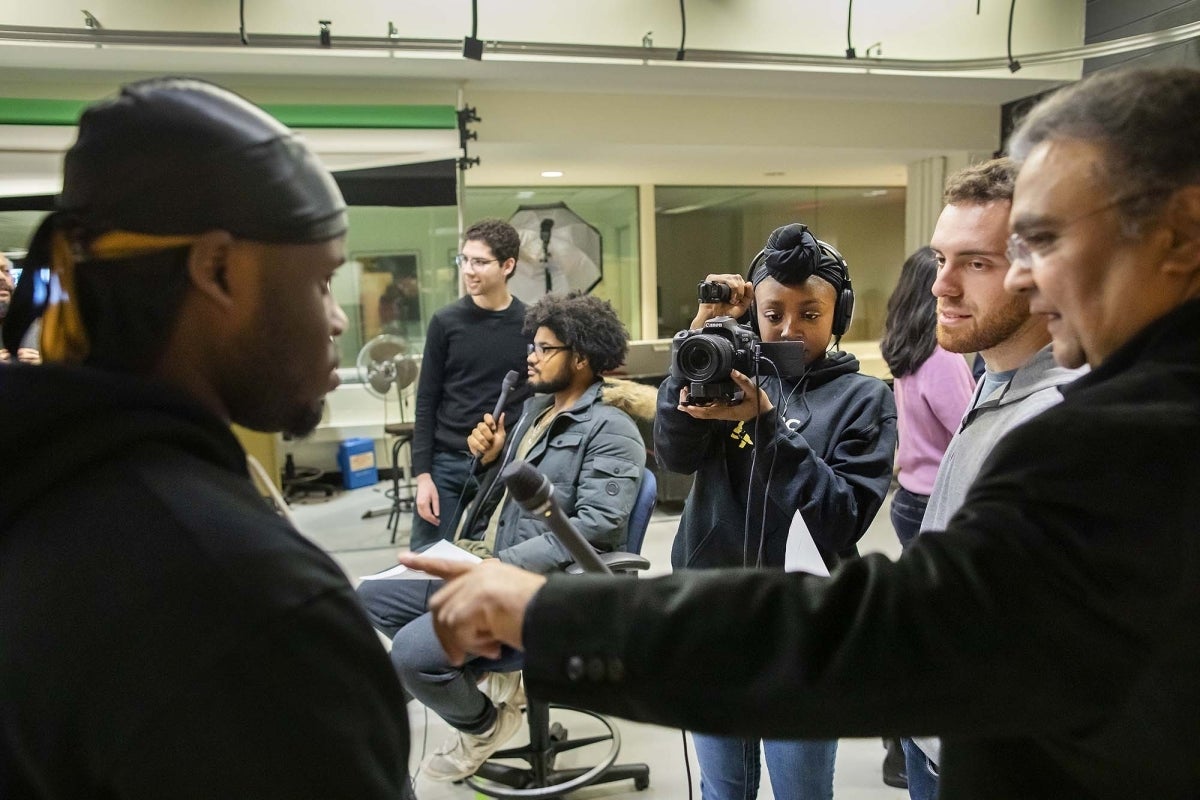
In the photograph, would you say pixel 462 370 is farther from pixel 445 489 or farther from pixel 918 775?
pixel 918 775

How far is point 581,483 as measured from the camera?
213cm

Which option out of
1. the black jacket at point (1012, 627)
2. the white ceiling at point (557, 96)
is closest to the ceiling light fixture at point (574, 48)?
the white ceiling at point (557, 96)

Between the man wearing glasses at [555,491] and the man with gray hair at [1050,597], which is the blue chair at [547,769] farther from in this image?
the man with gray hair at [1050,597]

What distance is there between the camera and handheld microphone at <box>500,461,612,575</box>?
0.86 meters

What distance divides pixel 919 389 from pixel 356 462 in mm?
4240

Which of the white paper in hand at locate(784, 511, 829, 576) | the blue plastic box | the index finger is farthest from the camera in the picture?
the blue plastic box

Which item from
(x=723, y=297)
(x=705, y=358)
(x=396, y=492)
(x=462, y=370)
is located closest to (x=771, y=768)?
(x=705, y=358)

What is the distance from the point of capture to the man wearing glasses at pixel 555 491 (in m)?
1.98

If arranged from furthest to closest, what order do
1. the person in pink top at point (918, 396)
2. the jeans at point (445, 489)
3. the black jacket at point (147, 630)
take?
the jeans at point (445, 489)
the person in pink top at point (918, 396)
the black jacket at point (147, 630)

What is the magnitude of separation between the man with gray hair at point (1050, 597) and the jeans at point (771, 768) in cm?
92

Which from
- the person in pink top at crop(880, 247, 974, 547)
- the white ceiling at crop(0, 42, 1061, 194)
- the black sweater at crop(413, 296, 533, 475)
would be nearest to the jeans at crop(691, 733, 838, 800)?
the person in pink top at crop(880, 247, 974, 547)

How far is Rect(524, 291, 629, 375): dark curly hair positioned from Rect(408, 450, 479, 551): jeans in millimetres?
646

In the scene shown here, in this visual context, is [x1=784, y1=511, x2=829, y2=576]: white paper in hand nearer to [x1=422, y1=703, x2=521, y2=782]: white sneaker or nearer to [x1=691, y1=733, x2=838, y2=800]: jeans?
[x1=691, y1=733, x2=838, y2=800]: jeans

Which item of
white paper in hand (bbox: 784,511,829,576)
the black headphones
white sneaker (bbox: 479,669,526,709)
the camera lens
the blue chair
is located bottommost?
the blue chair
